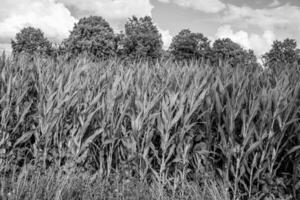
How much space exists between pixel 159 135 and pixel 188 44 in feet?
177

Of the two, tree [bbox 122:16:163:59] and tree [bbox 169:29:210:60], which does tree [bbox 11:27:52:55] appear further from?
tree [bbox 169:29:210:60]

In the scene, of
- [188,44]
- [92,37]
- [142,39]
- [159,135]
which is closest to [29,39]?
[92,37]

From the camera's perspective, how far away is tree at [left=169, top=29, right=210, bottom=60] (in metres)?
56.1

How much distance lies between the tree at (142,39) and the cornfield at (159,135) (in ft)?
150

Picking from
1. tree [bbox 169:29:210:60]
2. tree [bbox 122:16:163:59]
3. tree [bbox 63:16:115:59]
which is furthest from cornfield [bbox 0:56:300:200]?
tree [bbox 169:29:210:60]

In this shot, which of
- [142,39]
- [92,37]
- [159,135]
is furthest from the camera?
[142,39]

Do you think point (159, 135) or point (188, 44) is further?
point (188, 44)

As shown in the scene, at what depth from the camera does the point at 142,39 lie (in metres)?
51.1

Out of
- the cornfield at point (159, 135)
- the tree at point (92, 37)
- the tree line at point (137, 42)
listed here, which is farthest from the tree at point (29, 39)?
the cornfield at point (159, 135)

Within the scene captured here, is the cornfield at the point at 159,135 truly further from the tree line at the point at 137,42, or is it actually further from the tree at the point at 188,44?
the tree at the point at 188,44

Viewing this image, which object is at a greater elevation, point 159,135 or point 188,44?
point 188,44

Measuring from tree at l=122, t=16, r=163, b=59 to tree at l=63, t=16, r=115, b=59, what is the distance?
3498mm

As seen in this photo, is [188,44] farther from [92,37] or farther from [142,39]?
[92,37]

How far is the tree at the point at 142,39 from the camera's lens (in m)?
50.5
